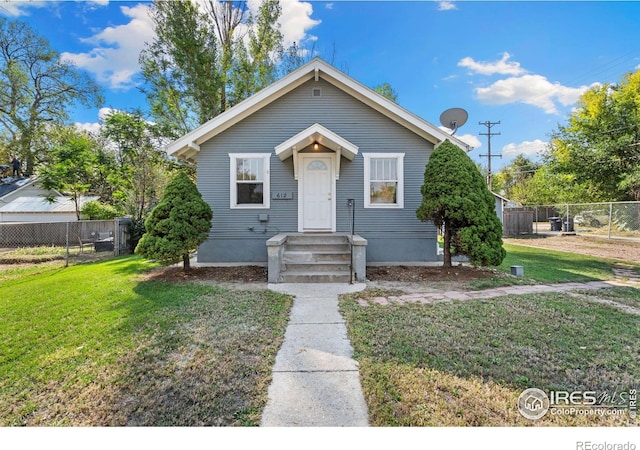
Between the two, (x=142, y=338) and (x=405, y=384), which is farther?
(x=142, y=338)

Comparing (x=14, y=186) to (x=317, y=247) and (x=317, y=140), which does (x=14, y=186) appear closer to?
(x=317, y=140)

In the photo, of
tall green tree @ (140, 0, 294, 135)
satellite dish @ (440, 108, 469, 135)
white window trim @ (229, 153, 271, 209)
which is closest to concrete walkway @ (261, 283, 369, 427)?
white window trim @ (229, 153, 271, 209)

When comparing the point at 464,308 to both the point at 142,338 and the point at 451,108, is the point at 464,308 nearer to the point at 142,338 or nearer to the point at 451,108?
the point at 142,338

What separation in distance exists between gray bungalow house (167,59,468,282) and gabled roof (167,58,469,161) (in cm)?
5

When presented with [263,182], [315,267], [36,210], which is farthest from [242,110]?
[36,210]

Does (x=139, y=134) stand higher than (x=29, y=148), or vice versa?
(x=29, y=148)

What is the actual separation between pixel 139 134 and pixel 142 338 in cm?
1336

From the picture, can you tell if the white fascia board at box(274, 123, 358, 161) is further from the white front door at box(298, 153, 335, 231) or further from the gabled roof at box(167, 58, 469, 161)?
the gabled roof at box(167, 58, 469, 161)

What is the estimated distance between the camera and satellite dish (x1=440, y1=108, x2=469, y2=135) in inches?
336

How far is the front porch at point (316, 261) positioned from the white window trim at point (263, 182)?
1.45m

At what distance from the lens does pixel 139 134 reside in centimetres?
1373

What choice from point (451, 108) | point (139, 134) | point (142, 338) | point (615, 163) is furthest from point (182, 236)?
point (615, 163)

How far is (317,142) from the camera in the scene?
302 inches

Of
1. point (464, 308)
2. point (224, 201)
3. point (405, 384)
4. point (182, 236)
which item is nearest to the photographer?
point (405, 384)
